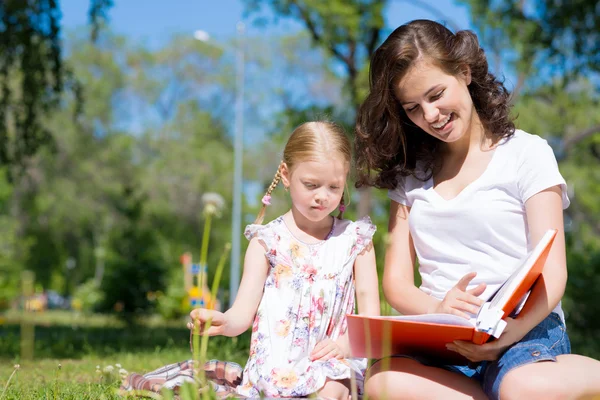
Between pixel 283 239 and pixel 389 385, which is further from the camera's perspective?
pixel 283 239

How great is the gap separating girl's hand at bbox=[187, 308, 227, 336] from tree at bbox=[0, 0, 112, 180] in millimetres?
4989

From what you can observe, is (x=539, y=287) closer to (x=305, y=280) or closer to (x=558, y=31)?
(x=305, y=280)

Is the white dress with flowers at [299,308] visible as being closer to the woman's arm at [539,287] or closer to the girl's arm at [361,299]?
the girl's arm at [361,299]

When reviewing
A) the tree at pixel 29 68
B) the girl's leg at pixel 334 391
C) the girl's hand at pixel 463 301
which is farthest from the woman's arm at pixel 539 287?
the tree at pixel 29 68

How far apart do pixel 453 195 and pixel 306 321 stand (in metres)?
0.77

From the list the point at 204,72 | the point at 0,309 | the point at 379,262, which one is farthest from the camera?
the point at 204,72

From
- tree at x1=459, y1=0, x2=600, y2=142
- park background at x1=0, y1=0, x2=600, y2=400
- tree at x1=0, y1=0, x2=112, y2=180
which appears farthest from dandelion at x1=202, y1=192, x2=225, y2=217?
tree at x1=459, y1=0, x2=600, y2=142

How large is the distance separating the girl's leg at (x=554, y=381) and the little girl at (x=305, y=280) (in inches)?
27.6

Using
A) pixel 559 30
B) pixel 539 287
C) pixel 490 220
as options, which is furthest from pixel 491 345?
pixel 559 30

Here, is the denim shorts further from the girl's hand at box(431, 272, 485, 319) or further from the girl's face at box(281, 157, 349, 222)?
the girl's face at box(281, 157, 349, 222)

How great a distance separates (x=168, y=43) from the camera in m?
34.1

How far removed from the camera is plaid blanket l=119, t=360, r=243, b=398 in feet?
9.57

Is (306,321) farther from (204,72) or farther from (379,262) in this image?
(204,72)

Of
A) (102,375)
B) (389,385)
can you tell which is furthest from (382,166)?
(102,375)
